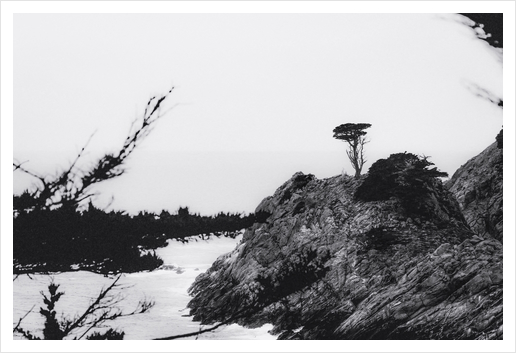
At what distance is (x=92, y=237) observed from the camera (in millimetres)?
8367

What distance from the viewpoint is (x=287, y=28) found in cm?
1273

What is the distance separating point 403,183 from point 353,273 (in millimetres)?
3869

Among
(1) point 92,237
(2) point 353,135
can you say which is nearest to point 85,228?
(1) point 92,237

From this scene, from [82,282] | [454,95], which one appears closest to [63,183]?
[82,282]

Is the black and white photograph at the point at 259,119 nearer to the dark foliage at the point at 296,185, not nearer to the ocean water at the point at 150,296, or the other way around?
the ocean water at the point at 150,296

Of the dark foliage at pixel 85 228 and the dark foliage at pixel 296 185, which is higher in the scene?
the dark foliage at pixel 296 185

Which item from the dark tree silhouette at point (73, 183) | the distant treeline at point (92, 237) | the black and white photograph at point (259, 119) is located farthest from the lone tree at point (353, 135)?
the dark tree silhouette at point (73, 183)

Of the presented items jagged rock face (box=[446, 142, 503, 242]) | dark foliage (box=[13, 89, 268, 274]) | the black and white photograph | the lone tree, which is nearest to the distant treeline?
dark foliage (box=[13, 89, 268, 274])

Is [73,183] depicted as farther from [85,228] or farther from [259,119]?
[259,119]

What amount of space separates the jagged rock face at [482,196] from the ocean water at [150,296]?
8.28 meters

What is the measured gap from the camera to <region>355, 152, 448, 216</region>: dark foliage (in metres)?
15.1

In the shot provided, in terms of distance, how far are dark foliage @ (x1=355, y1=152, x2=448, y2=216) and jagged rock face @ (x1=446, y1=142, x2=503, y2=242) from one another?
3.64 feet

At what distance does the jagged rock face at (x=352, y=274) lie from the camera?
41.1 ft

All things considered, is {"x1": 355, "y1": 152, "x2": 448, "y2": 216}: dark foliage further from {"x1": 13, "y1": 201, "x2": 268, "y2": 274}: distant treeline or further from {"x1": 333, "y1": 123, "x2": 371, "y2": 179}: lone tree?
{"x1": 13, "y1": 201, "x2": 268, "y2": 274}: distant treeline
